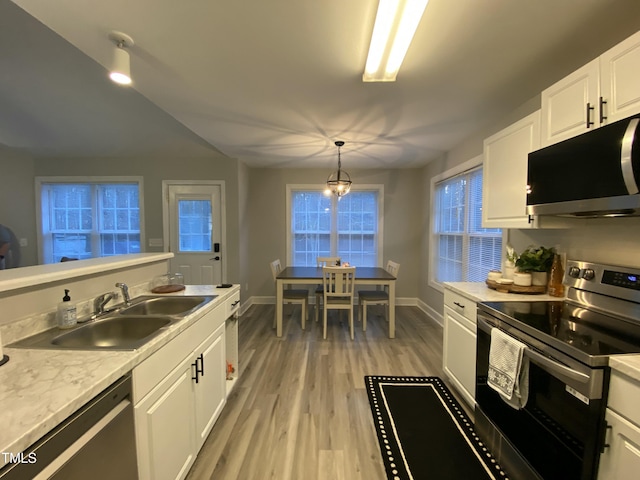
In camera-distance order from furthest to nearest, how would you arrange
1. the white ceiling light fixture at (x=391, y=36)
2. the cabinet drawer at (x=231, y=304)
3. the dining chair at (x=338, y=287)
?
the dining chair at (x=338, y=287) < the cabinet drawer at (x=231, y=304) < the white ceiling light fixture at (x=391, y=36)

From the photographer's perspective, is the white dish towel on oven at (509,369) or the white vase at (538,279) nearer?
the white dish towel on oven at (509,369)

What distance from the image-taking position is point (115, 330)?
1.54 meters

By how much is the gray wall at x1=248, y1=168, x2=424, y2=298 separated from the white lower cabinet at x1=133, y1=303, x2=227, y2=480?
3.01 meters

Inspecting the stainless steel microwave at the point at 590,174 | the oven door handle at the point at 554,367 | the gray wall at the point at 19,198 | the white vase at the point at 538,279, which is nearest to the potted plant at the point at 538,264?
the white vase at the point at 538,279

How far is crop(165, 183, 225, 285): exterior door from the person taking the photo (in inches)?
173

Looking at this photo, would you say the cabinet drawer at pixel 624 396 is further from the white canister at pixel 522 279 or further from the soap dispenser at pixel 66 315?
the soap dispenser at pixel 66 315

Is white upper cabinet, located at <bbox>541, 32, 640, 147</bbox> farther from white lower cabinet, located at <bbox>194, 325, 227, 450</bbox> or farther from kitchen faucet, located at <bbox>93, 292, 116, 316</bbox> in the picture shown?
kitchen faucet, located at <bbox>93, 292, 116, 316</bbox>

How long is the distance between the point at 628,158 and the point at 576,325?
79 centimetres

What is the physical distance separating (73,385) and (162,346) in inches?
15.9

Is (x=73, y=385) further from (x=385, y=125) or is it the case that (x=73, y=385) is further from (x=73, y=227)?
(x=73, y=227)

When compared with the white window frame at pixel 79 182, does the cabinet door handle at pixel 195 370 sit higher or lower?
lower

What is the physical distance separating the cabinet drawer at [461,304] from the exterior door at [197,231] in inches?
130

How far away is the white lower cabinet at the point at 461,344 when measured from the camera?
1.96 m

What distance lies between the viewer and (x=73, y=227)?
4.59 m
